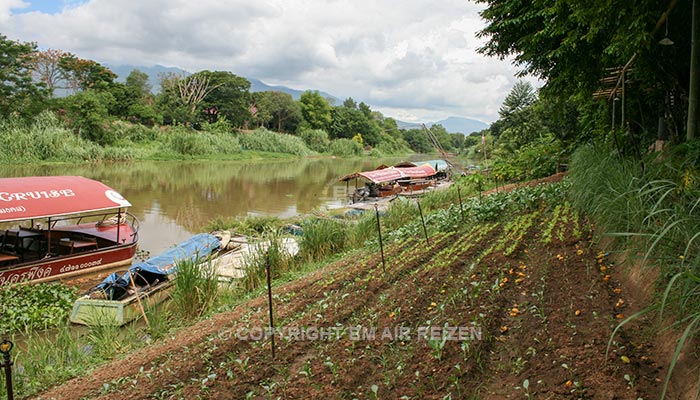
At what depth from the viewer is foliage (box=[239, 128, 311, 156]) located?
58.0 metres

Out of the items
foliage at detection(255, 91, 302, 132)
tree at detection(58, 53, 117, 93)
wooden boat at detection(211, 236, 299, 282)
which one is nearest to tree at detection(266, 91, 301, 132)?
foliage at detection(255, 91, 302, 132)

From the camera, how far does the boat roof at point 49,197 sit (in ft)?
32.9

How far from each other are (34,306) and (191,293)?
3473mm

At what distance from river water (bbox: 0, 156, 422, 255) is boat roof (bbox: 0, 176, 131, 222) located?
2.69 meters

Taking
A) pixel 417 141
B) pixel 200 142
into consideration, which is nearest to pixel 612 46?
pixel 200 142

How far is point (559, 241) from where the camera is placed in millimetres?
5617

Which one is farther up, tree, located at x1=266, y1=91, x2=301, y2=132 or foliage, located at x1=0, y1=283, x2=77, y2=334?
tree, located at x1=266, y1=91, x2=301, y2=132

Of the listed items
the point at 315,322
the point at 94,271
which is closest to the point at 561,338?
the point at 315,322

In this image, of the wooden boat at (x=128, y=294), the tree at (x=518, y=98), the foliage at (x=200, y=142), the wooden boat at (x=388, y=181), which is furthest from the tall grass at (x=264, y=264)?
the foliage at (x=200, y=142)

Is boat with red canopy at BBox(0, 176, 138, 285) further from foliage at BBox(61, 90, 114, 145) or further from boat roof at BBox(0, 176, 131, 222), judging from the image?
foliage at BBox(61, 90, 114, 145)

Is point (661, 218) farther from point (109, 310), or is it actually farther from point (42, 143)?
point (42, 143)

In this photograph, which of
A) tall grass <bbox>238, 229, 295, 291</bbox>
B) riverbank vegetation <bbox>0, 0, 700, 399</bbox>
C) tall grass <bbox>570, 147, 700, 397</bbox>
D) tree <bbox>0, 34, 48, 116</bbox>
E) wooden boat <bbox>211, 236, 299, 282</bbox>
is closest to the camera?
tall grass <bbox>570, 147, 700, 397</bbox>

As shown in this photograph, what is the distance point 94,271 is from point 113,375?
8.46 metres

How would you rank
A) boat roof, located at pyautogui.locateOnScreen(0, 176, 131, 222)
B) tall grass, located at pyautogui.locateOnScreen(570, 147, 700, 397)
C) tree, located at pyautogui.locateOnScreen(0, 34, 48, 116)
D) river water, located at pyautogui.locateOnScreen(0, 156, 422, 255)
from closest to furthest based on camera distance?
tall grass, located at pyautogui.locateOnScreen(570, 147, 700, 397), boat roof, located at pyautogui.locateOnScreen(0, 176, 131, 222), river water, located at pyautogui.locateOnScreen(0, 156, 422, 255), tree, located at pyautogui.locateOnScreen(0, 34, 48, 116)
